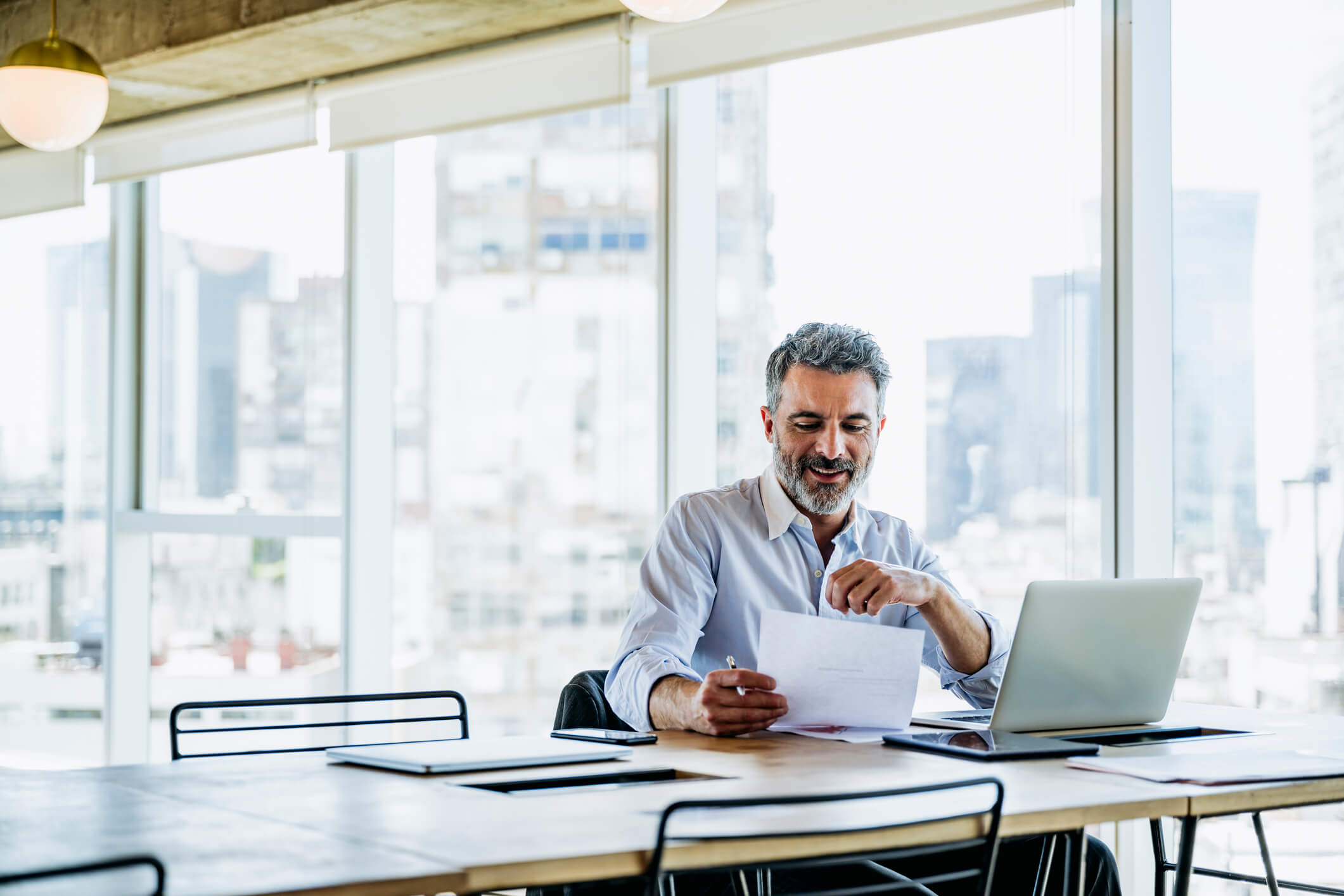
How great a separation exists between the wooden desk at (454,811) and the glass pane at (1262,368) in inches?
43.9

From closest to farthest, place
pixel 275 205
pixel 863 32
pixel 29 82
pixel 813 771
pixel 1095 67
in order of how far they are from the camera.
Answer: pixel 813 771 < pixel 29 82 < pixel 1095 67 < pixel 863 32 < pixel 275 205

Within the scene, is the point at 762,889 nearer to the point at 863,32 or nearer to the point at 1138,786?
the point at 1138,786

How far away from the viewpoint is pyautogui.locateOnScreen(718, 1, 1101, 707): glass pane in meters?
3.30

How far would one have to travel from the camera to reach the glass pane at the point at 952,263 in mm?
3301

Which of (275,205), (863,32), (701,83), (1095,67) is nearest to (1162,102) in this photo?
(1095,67)

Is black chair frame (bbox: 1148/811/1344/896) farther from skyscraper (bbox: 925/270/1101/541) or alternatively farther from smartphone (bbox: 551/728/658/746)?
skyscraper (bbox: 925/270/1101/541)

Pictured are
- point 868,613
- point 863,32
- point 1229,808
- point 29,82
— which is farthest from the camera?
point 863,32

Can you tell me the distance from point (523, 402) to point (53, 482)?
2.49 m

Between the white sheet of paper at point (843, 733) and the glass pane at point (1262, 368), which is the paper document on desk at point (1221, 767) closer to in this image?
the white sheet of paper at point (843, 733)

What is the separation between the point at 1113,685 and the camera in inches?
87.4

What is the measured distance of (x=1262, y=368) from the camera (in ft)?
10.3

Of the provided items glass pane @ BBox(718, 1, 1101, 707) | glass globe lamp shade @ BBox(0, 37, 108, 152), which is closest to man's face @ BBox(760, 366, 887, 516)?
glass pane @ BBox(718, 1, 1101, 707)

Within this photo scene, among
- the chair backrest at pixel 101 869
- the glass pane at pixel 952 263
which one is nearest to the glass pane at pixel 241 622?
the glass pane at pixel 952 263

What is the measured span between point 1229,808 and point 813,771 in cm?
49
